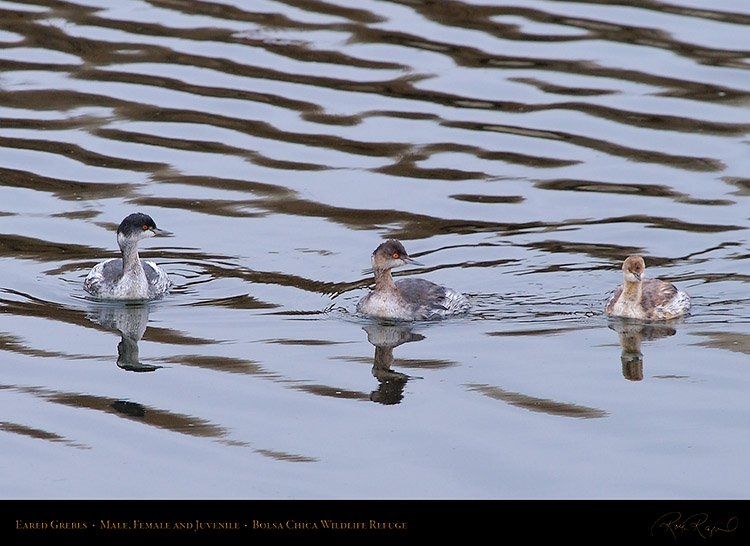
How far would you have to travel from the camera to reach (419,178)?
17109 millimetres

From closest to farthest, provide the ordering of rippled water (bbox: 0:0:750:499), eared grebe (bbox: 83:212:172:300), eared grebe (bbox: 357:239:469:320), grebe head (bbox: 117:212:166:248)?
1. rippled water (bbox: 0:0:750:499)
2. eared grebe (bbox: 357:239:469:320)
3. eared grebe (bbox: 83:212:172:300)
4. grebe head (bbox: 117:212:166:248)

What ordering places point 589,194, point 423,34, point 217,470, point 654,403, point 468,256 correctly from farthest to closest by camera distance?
point 423,34, point 589,194, point 468,256, point 654,403, point 217,470

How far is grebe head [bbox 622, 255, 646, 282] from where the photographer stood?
43.3 ft

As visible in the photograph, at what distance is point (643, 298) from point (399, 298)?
2.22 m

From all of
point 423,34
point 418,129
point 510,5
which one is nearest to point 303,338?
point 418,129

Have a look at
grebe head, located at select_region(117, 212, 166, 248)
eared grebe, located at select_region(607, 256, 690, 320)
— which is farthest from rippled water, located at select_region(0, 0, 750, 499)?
grebe head, located at select_region(117, 212, 166, 248)

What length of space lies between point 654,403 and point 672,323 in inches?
102

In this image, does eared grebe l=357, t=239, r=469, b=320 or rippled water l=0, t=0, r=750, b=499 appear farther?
eared grebe l=357, t=239, r=469, b=320

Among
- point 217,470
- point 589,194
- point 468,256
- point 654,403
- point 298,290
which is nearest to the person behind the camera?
point 217,470

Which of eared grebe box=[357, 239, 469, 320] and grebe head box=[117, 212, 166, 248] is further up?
grebe head box=[117, 212, 166, 248]

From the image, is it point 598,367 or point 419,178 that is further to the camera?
point 419,178

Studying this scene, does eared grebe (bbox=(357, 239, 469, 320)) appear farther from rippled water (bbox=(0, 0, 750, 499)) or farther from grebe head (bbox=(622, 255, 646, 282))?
grebe head (bbox=(622, 255, 646, 282))

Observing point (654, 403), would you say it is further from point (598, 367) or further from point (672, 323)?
point (672, 323)

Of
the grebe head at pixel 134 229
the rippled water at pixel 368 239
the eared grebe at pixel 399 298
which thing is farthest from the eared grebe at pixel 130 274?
the eared grebe at pixel 399 298
